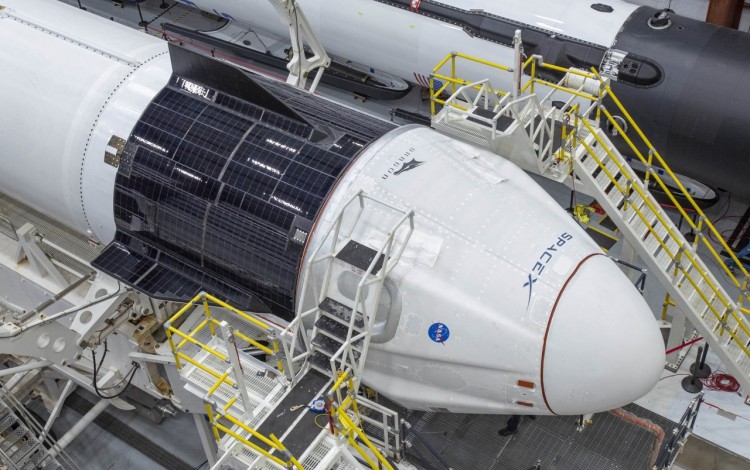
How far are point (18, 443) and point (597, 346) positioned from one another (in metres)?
9.11

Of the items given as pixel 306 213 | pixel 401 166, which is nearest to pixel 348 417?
pixel 306 213

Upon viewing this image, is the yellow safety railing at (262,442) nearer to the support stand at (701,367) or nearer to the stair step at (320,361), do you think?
the stair step at (320,361)

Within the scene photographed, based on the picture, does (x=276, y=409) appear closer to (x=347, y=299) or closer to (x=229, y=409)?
(x=229, y=409)

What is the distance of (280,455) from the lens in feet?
33.7

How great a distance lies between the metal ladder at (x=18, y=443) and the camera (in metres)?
13.8

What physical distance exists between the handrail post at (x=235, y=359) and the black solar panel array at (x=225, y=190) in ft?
4.95

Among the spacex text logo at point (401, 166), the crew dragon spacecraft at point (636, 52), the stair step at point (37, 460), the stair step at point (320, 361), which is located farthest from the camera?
the crew dragon spacecraft at point (636, 52)

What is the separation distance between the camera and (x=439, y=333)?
10.5 metres

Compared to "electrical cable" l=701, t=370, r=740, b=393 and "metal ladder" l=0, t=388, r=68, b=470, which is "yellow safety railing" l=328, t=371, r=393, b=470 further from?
"electrical cable" l=701, t=370, r=740, b=393

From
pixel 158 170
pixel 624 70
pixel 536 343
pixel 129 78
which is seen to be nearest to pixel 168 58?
pixel 129 78

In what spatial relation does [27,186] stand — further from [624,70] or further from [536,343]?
[624,70]

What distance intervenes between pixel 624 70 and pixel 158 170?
29.7 ft

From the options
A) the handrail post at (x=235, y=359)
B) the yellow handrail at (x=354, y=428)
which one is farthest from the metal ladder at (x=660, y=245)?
the handrail post at (x=235, y=359)

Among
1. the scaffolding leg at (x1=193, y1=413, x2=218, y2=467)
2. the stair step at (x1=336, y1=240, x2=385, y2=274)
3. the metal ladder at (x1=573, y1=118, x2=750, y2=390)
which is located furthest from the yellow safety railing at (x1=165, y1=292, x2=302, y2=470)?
the metal ladder at (x1=573, y1=118, x2=750, y2=390)
